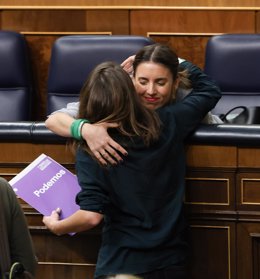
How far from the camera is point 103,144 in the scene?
1.20 metres

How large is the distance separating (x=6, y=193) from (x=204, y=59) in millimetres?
1147

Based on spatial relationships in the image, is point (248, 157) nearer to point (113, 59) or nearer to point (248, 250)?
point (248, 250)

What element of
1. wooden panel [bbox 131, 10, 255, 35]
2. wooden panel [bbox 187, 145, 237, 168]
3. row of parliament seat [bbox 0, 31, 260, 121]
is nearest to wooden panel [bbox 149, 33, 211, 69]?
wooden panel [bbox 131, 10, 255, 35]

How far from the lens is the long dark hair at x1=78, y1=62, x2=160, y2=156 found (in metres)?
1.19

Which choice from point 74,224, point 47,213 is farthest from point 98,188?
point 47,213

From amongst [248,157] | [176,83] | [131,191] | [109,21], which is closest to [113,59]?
[109,21]

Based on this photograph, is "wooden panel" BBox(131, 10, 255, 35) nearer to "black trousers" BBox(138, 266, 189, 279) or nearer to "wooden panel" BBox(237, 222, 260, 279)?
"wooden panel" BBox(237, 222, 260, 279)

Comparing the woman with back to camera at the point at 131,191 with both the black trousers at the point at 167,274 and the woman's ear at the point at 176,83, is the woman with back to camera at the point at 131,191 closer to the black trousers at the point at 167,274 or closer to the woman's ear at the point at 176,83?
the black trousers at the point at 167,274

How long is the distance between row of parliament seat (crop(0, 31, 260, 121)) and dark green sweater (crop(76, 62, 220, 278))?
0.71 meters

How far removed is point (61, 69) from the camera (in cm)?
195

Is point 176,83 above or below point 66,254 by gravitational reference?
above

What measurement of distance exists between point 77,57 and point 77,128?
0.71 metres

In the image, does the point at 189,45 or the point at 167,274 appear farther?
the point at 189,45
